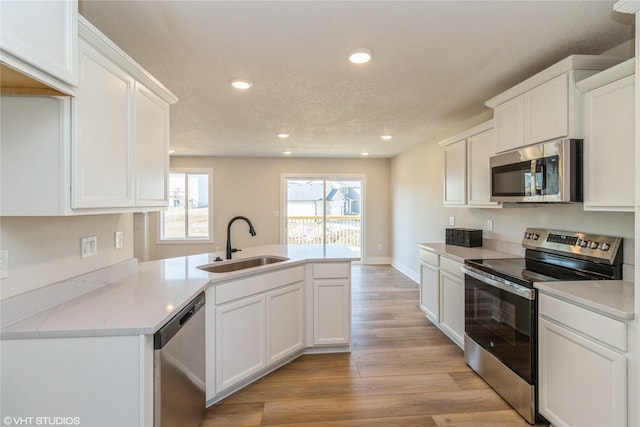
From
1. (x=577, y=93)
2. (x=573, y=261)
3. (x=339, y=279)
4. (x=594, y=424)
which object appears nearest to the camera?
(x=594, y=424)

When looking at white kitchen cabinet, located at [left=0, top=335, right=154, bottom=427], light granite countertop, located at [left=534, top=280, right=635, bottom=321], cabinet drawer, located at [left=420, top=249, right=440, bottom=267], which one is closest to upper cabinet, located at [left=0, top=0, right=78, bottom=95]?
white kitchen cabinet, located at [left=0, top=335, right=154, bottom=427]

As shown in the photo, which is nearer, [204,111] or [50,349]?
[50,349]

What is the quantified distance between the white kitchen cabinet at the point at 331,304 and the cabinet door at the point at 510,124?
168cm

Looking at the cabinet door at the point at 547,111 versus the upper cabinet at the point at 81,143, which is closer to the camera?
the upper cabinet at the point at 81,143

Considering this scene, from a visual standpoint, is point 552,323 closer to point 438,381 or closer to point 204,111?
point 438,381

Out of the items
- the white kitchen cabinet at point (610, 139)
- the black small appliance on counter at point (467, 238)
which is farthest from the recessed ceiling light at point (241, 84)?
the black small appliance on counter at point (467, 238)

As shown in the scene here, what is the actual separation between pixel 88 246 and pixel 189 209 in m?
5.03

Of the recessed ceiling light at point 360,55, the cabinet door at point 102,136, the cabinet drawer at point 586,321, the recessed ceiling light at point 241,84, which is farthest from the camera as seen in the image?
the recessed ceiling light at point 241,84

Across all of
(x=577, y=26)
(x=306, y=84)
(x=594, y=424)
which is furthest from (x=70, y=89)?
(x=594, y=424)

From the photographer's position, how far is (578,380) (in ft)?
5.35

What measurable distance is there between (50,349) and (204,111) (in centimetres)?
274

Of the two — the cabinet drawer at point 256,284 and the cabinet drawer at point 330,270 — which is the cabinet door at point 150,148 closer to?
the cabinet drawer at point 256,284

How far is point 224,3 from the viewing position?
1564mm

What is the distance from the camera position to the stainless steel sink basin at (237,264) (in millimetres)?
2581
